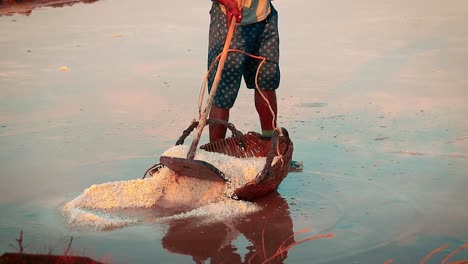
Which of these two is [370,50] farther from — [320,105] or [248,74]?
[248,74]

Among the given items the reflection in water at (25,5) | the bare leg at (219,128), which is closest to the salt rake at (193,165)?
the bare leg at (219,128)

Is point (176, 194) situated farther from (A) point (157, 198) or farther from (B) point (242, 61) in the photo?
(B) point (242, 61)

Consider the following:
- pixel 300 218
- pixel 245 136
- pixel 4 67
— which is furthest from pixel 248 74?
pixel 4 67

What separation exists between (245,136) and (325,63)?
12.2ft

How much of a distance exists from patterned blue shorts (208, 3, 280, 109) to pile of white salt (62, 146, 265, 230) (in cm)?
63

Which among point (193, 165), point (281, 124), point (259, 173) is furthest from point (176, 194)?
point (281, 124)

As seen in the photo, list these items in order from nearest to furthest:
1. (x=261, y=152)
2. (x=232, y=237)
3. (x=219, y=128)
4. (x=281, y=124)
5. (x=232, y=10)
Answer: (x=232, y=237), (x=232, y=10), (x=261, y=152), (x=219, y=128), (x=281, y=124)

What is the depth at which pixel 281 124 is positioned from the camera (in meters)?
6.84

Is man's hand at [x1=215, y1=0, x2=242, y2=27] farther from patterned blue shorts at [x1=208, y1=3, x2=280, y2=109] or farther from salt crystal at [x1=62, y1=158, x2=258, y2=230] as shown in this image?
salt crystal at [x1=62, y1=158, x2=258, y2=230]

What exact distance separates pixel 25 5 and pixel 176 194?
8.94 m

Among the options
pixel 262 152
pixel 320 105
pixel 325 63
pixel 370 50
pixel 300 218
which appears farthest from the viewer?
pixel 370 50

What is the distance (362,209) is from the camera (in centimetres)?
499

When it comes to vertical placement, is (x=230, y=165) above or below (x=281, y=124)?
above

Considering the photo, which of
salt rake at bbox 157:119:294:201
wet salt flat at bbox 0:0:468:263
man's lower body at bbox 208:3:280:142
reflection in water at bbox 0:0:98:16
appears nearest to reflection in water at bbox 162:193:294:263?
wet salt flat at bbox 0:0:468:263
